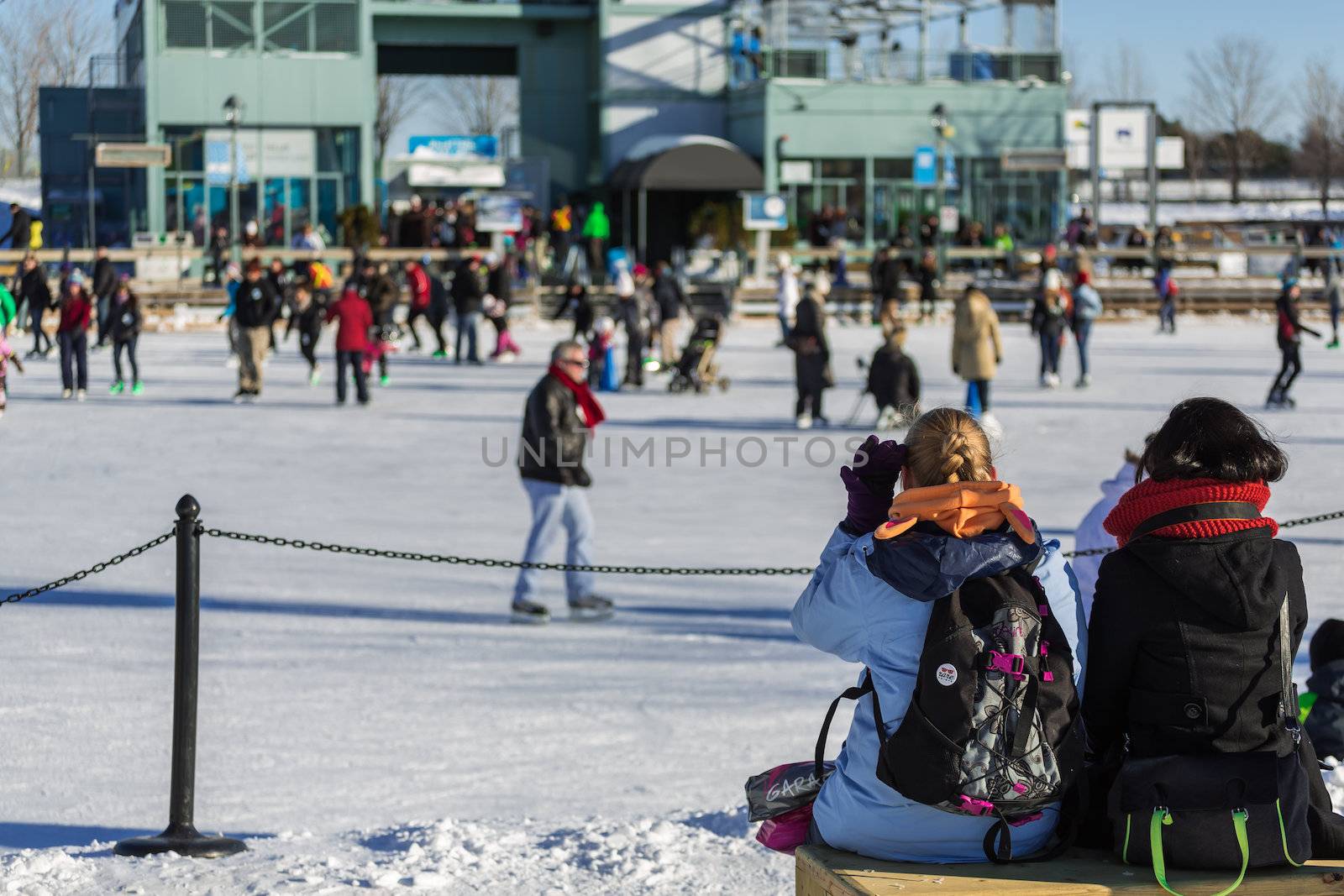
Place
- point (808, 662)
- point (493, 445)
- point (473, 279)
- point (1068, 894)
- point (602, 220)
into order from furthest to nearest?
1. point (602, 220)
2. point (473, 279)
3. point (493, 445)
4. point (808, 662)
5. point (1068, 894)

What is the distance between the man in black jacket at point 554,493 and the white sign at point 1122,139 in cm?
3712

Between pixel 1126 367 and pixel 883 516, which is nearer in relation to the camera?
pixel 883 516

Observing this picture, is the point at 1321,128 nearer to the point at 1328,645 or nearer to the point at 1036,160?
the point at 1036,160

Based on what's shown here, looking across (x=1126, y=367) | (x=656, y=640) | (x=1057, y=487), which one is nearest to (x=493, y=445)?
(x=1057, y=487)

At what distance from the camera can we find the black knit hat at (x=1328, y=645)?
555 centimetres

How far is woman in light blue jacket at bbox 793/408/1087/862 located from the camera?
329 cm

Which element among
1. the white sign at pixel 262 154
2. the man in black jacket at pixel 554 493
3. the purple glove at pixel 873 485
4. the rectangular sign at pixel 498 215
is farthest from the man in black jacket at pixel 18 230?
the purple glove at pixel 873 485

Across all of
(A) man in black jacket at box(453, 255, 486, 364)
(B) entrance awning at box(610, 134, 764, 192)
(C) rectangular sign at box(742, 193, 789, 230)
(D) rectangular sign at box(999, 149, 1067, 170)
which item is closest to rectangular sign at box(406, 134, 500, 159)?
(B) entrance awning at box(610, 134, 764, 192)

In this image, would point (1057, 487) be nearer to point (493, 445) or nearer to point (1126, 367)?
point (493, 445)

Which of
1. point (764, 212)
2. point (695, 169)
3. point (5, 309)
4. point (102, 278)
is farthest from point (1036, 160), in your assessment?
point (5, 309)

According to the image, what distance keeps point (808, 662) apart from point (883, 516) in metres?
4.33

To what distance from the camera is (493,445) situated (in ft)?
51.9

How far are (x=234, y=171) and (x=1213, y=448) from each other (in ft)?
122

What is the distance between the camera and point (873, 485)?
3.55 metres
